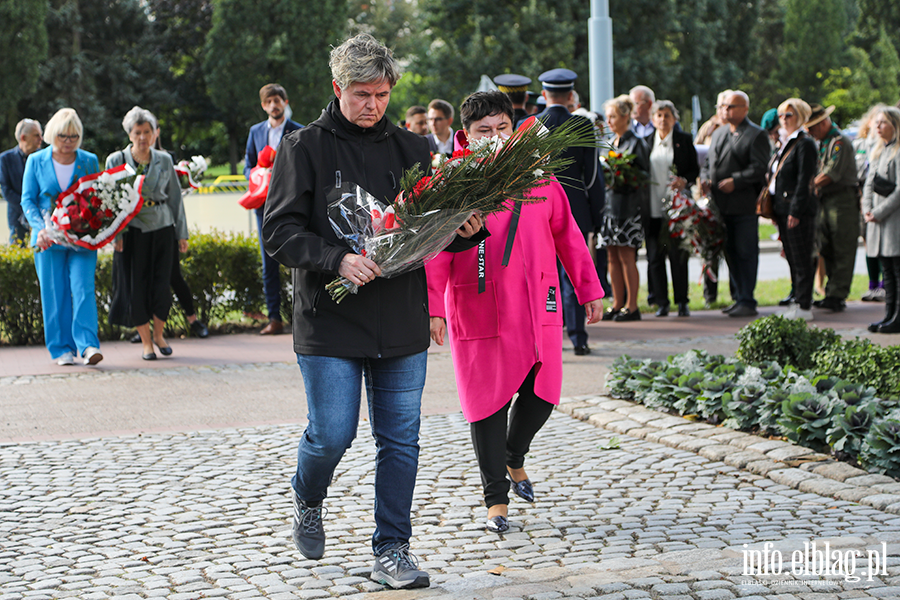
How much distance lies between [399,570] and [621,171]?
763 cm

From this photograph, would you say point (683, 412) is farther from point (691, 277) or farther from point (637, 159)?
point (691, 277)

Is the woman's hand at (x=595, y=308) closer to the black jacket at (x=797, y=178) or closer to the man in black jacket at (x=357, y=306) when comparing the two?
the man in black jacket at (x=357, y=306)

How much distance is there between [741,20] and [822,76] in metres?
11.9

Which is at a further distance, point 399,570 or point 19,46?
point 19,46

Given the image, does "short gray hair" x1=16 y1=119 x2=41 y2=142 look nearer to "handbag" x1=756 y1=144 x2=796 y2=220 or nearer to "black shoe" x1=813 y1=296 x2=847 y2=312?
"handbag" x1=756 y1=144 x2=796 y2=220

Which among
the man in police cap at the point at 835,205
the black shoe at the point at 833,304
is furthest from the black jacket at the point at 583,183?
the black shoe at the point at 833,304

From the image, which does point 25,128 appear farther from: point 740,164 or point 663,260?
point 740,164

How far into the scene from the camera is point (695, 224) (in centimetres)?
1118

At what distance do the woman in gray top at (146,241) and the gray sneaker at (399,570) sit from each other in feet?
19.4

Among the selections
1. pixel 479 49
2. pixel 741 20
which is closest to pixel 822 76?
pixel 741 20

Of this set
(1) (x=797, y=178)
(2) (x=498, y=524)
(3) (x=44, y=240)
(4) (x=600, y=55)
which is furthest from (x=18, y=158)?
(2) (x=498, y=524)

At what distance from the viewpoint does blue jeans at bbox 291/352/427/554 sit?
3822mm

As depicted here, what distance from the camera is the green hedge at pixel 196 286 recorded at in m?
10.0

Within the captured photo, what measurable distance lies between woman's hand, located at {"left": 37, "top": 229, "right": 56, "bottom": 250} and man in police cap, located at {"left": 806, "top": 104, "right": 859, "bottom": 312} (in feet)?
26.5
